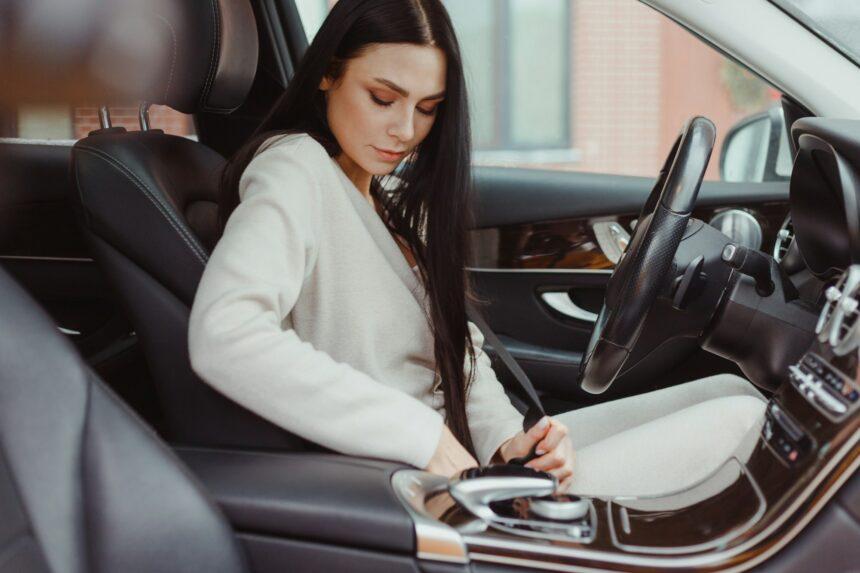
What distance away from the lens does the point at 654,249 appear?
1295 mm

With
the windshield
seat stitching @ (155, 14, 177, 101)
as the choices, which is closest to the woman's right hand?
seat stitching @ (155, 14, 177, 101)

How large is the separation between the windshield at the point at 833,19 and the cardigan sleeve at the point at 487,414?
69 cm

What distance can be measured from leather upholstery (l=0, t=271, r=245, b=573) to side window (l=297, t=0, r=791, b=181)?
202 inches

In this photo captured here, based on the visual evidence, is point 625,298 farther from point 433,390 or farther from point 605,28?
point 605,28

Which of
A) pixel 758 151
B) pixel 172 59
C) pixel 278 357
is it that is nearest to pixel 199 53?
pixel 172 59

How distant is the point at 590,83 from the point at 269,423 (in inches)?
221

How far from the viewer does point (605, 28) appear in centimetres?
633

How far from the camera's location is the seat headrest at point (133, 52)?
109 cm

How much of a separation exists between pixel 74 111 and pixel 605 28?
5373 mm

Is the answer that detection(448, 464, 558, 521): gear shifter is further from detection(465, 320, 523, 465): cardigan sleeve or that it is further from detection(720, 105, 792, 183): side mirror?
detection(720, 105, 792, 183): side mirror

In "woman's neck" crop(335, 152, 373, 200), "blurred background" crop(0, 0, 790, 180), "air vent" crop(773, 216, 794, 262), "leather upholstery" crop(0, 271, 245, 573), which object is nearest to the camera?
"leather upholstery" crop(0, 271, 245, 573)

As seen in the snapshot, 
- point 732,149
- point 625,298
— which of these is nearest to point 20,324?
point 625,298

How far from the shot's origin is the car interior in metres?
0.98

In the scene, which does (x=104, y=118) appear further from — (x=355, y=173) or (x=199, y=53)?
(x=355, y=173)
